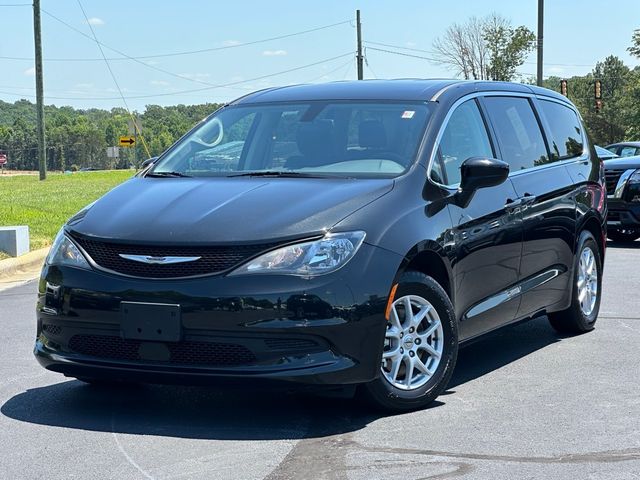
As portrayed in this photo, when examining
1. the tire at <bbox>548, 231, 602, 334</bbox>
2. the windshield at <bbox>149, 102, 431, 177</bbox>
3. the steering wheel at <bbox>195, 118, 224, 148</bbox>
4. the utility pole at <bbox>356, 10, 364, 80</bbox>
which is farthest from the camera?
the utility pole at <bbox>356, 10, 364, 80</bbox>

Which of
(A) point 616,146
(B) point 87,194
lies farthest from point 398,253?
(B) point 87,194

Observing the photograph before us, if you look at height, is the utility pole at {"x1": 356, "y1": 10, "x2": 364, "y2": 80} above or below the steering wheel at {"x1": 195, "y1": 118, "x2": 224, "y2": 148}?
above

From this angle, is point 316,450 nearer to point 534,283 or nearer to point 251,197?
point 251,197

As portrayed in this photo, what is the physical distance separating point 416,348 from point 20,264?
7934 millimetres

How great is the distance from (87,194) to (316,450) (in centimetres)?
2344

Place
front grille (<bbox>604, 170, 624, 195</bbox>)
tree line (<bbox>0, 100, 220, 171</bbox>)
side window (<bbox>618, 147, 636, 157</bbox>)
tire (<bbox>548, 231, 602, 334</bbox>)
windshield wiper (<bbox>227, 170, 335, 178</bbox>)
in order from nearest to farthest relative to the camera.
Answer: windshield wiper (<bbox>227, 170, 335, 178</bbox>)
tire (<bbox>548, 231, 602, 334</bbox>)
front grille (<bbox>604, 170, 624, 195</bbox>)
side window (<bbox>618, 147, 636, 157</bbox>)
tree line (<bbox>0, 100, 220, 171</bbox>)

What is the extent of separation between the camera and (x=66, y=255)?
17.2 feet

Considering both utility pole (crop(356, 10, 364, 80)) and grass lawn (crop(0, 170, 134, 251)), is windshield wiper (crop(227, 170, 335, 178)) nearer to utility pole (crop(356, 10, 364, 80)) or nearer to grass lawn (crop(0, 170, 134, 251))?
grass lawn (crop(0, 170, 134, 251))

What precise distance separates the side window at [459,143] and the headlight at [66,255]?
6.20 feet

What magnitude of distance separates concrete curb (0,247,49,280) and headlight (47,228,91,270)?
6.69 meters

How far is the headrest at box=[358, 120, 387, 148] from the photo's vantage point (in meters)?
5.87

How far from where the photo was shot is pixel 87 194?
27.2 metres

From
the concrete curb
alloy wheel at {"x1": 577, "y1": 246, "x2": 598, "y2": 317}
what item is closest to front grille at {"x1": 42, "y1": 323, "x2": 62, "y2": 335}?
alloy wheel at {"x1": 577, "y1": 246, "x2": 598, "y2": 317}

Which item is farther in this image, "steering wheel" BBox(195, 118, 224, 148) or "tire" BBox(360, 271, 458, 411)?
"steering wheel" BBox(195, 118, 224, 148)
